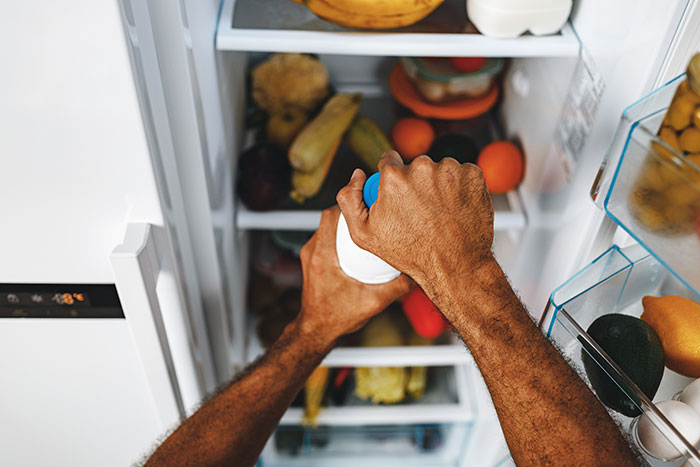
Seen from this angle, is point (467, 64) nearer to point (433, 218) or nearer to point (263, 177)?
point (263, 177)

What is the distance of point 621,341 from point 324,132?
665mm

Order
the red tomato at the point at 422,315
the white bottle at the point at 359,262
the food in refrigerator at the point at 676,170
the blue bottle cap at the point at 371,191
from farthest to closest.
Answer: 1. the red tomato at the point at 422,315
2. the white bottle at the point at 359,262
3. the blue bottle cap at the point at 371,191
4. the food in refrigerator at the point at 676,170

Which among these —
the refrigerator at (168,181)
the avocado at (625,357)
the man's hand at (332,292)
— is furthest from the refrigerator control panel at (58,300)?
the avocado at (625,357)

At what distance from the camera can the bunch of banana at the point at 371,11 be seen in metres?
0.82

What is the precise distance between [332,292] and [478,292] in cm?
30

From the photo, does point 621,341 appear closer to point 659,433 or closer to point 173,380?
point 659,433

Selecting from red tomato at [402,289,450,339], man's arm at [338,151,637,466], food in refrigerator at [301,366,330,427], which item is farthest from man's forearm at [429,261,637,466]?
food in refrigerator at [301,366,330,427]

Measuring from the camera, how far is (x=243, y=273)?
1.31 m

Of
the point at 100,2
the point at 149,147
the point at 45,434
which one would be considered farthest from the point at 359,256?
the point at 45,434

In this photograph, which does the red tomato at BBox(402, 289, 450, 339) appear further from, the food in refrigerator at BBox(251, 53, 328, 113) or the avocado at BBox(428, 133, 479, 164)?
the food in refrigerator at BBox(251, 53, 328, 113)

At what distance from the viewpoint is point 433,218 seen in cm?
62

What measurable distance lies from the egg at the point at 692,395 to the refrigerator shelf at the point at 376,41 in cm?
50

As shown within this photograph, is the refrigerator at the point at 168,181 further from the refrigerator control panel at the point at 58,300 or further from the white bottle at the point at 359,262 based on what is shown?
the white bottle at the point at 359,262

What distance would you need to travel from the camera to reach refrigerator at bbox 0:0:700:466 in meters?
0.61
